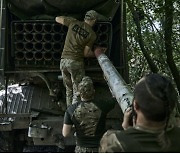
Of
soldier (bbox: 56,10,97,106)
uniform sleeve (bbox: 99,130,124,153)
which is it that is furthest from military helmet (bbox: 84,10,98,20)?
uniform sleeve (bbox: 99,130,124,153)

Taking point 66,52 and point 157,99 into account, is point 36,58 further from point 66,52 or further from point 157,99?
point 157,99

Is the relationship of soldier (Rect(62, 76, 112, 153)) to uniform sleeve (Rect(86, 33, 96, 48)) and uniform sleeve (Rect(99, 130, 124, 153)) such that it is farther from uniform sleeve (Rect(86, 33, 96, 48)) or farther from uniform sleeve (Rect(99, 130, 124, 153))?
uniform sleeve (Rect(99, 130, 124, 153))

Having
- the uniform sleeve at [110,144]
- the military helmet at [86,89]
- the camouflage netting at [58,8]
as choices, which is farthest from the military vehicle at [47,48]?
the uniform sleeve at [110,144]

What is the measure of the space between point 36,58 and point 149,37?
30.3 feet

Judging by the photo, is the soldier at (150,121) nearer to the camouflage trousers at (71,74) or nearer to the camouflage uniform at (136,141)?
the camouflage uniform at (136,141)

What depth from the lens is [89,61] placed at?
650cm

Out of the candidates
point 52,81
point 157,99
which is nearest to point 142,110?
point 157,99

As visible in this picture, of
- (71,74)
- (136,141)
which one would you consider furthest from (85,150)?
(136,141)

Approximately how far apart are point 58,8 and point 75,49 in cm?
70

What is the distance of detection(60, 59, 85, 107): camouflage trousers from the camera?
6.16 meters

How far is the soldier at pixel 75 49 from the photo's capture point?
20.2 ft

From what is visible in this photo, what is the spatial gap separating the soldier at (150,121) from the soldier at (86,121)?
2.27 m

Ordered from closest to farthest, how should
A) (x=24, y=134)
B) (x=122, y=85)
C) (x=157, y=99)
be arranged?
(x=157, y=99) < (x=122, y=85) < (x=24, y=134)

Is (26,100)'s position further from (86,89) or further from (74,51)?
(86,89)
